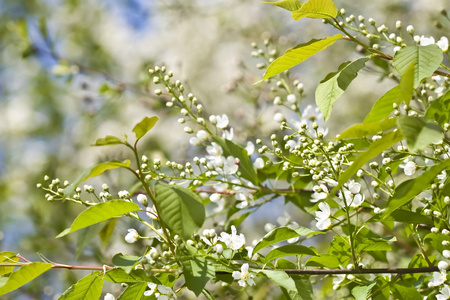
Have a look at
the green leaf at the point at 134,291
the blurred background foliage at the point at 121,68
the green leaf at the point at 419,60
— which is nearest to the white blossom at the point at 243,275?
the green leaf at the point at 134,291

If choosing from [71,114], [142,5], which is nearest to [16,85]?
[71,114]

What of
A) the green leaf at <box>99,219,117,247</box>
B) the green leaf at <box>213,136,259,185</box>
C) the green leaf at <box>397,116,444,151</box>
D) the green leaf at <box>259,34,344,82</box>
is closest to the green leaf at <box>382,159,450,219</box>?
the green leaf at <box>397,116,444,151</box>

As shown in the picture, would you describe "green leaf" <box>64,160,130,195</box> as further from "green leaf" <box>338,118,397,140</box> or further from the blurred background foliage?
the blurred background foliage

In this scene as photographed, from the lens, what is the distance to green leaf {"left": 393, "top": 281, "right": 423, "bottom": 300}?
2.41 feet

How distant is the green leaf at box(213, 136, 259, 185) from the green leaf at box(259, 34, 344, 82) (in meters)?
0.17

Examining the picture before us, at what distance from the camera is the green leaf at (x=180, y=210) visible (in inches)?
23.8

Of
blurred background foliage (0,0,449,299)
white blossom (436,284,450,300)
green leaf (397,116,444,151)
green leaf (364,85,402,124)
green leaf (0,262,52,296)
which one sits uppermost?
green leaf (397,116,444,151)

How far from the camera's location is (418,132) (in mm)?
529

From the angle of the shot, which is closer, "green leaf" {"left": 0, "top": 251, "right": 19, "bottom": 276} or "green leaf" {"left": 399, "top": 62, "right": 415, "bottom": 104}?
"green leaf" {"left": 399, "top": 62, "right": 415, "bottom": 104}

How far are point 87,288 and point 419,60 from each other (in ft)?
1.78

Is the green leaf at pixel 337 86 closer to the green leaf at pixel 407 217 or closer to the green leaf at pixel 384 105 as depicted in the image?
the green leaf at pixel 384 105

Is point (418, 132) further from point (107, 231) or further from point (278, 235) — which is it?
point (107, 231)

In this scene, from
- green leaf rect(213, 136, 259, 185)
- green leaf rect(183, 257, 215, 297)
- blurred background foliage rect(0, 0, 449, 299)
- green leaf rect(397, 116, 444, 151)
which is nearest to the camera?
green leaf rect(397, 116, 444, 151)

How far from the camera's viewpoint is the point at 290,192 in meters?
1.02
